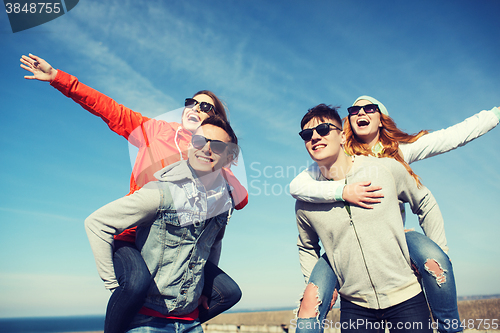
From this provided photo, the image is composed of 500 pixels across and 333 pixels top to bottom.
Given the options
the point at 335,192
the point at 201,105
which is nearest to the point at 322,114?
the point at 335,192

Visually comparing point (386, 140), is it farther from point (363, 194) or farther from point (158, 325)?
point (158, 325)

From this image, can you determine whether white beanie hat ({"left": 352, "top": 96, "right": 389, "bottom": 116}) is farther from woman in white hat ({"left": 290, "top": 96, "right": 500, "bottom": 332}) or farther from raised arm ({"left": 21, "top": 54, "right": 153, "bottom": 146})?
raised arm ({"left": 21, "top": 54, "right": 153, "bottom": 146})

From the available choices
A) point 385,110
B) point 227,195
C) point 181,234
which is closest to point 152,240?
point 181,234

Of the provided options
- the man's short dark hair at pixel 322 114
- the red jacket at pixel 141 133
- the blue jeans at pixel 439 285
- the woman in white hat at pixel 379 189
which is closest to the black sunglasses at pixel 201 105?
the red jacket at pixel 141 133

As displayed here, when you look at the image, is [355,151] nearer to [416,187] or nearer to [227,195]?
[416,187]

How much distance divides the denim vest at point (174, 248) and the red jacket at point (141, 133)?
0.55 m

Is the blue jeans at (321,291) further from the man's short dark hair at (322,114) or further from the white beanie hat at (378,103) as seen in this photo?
the white beanie hat at (378,103)

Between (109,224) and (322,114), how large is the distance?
7.24 feet

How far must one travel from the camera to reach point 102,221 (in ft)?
7.91

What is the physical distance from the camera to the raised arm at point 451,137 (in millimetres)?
3439

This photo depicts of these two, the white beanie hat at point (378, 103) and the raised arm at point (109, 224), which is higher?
the white beanie hat at point (378, 103)

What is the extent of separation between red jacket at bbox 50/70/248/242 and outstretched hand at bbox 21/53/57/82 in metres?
0.07

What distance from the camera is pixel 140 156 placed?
3.55m

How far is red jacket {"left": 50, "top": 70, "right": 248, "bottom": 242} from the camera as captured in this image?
333cm
